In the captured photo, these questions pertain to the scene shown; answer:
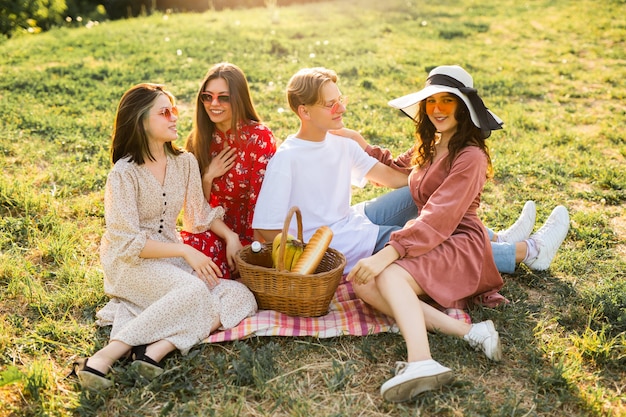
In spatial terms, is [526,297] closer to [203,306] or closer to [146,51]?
[203,306]

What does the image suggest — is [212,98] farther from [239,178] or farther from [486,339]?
[486,339]

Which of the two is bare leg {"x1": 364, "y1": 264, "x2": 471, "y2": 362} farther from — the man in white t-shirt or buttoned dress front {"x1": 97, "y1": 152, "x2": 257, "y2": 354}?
buttoned dress front {"x1": 97, "y1": 152, "x2": 257, "y2": 354}

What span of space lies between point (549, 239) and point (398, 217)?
109 cm

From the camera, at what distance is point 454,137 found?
3756 millimetres

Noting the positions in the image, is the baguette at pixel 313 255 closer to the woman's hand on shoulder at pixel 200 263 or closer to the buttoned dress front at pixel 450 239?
the buttoned dress front at pixel 450 239

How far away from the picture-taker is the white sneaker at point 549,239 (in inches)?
172

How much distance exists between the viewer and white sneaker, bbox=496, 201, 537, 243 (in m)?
4.52

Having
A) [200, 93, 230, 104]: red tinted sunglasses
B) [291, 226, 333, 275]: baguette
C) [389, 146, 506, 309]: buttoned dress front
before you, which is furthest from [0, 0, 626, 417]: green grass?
[200, 93, 230, 104]: red tinted sunglasses

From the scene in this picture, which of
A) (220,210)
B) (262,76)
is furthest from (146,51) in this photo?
(220,210)

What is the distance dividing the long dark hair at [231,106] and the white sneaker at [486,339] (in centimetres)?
196

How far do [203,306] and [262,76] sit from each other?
6041 mm

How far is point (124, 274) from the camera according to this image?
361 cm

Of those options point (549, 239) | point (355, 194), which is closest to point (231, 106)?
point (355, 194)

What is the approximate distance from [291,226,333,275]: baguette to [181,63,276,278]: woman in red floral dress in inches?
25.6
